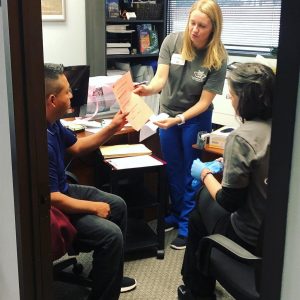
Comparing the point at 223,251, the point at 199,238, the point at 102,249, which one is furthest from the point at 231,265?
the point at 102,249

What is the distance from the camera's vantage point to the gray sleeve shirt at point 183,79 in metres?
2.92

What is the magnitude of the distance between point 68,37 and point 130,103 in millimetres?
2157

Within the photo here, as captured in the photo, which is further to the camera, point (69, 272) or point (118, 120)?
point (69, 272)

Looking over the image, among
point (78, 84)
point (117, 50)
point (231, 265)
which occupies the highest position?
point (117, 50)

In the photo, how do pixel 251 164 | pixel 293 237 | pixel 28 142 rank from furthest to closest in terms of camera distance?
pixel 251 164, pixel 28 142, pixel 293 237

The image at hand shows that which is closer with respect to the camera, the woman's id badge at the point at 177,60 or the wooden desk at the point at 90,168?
the wooden desk at the point at 90,168

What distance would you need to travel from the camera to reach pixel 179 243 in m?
3.00

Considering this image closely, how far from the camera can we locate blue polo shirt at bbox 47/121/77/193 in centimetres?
202

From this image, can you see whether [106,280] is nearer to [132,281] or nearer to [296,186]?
[132,281]

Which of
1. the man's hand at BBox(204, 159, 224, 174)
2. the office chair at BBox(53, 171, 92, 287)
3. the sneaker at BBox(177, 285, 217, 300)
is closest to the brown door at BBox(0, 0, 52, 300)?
the office chair at BBox(53, 171, 92, 287)

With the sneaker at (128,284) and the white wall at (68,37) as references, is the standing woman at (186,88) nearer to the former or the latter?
the sneaker at (128,284)

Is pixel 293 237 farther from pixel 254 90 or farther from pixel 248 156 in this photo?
pixel 254 90

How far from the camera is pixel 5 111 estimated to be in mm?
1357

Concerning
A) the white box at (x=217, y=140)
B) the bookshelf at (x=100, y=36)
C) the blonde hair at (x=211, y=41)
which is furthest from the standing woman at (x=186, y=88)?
the bookshelf at (x=100, y=36)
